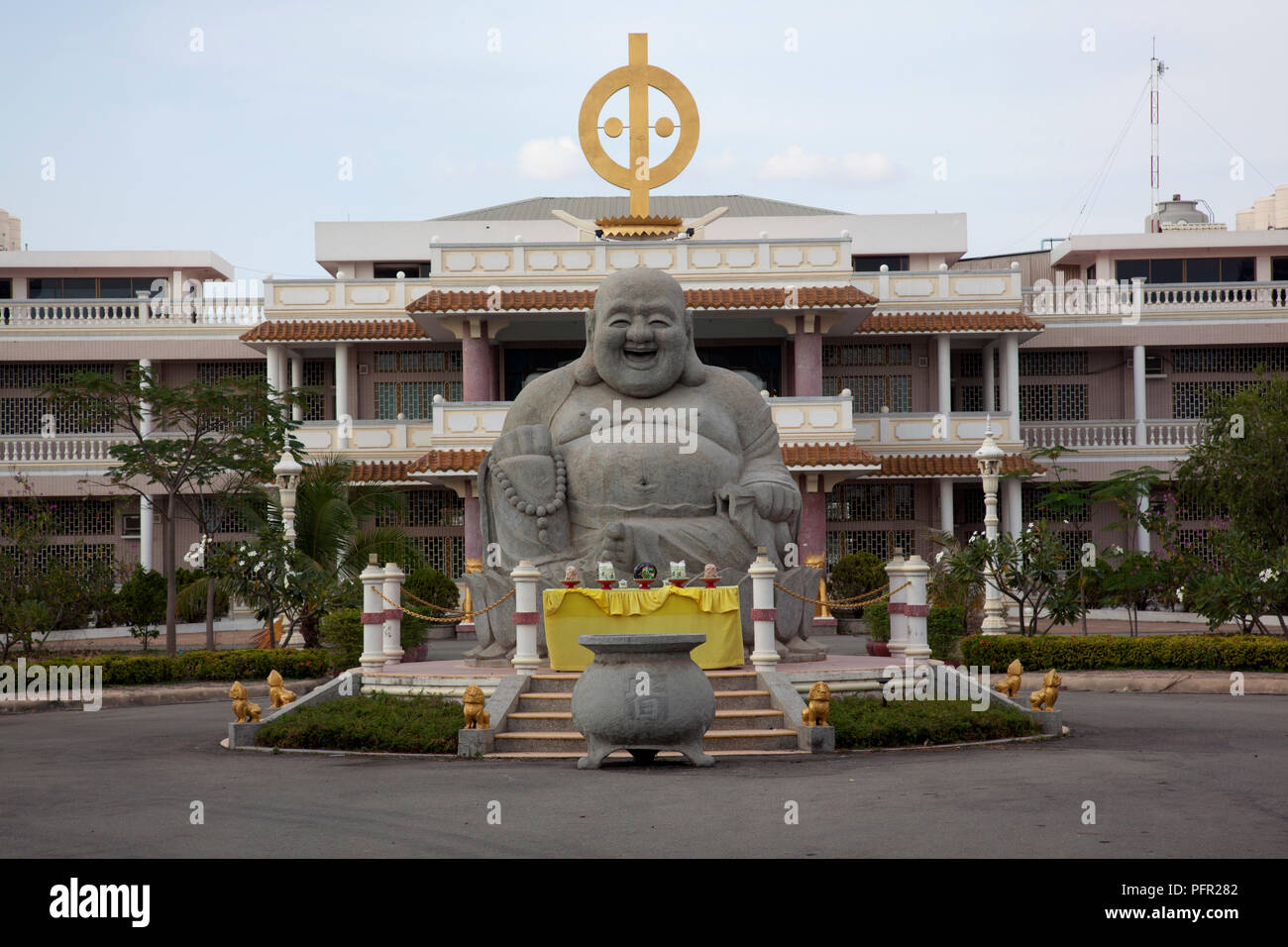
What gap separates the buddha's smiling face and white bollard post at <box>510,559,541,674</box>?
2828mm

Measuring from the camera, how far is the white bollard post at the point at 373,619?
16.6 m

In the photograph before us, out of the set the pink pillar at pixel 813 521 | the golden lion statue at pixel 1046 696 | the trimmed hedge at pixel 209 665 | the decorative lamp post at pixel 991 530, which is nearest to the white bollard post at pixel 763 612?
the golden lion statue at pixel 1046 696

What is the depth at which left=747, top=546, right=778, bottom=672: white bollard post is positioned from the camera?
48.0 feet

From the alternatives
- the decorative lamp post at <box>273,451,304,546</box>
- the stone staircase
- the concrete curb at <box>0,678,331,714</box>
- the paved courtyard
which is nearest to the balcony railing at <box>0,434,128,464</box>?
the decorative lamp post at <box>273,451,304,546</box>

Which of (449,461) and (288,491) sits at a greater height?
(449,461)

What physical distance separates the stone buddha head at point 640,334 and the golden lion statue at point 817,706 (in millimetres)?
5050

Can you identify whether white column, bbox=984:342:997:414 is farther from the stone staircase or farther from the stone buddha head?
the stone staircase

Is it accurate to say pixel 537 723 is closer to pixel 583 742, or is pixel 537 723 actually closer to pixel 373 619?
pixel 583 742

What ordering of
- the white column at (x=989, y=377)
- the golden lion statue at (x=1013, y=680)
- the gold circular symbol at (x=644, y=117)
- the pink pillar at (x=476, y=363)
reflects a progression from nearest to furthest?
the golden lion statue at (x=1013, y=680) → the gold circular symbol at (x=644, y=117) → the pink pillar at (x=476, y=363) → the white column at (x=989, y=377)

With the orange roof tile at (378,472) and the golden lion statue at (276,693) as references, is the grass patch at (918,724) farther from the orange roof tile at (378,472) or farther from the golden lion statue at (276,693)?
the orange roof tile at (378,472)

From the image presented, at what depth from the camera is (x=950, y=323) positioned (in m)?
34.2

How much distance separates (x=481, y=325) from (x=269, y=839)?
24817 mm

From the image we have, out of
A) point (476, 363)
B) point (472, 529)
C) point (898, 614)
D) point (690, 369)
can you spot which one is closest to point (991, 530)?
point (898, 614)

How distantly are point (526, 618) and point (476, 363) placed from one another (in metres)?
18.8
